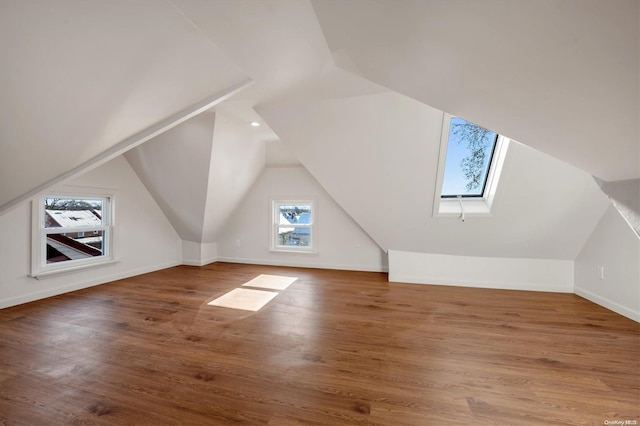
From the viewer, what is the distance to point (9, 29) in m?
1.11

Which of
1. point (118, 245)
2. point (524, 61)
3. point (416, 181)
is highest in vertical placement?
point (524, 61)

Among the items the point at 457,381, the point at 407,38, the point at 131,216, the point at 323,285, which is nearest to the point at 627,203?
the point at 407,38

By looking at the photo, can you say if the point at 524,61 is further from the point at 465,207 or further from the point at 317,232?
the point at 317,232

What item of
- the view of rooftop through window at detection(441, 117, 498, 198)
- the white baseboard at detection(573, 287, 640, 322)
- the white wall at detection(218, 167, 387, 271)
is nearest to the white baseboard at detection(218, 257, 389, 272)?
the white wall at detection(218, 167, 387, 271)

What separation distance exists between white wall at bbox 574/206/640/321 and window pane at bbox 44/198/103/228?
6.57 m

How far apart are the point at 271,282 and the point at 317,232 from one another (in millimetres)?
1388

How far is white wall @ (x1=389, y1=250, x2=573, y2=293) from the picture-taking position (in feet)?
11.5

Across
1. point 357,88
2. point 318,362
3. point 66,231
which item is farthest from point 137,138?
point 318,362

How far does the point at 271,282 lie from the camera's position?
154 inches

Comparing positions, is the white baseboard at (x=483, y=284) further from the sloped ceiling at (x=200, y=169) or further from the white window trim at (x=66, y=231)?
the white window trim at (x=66, y=231)

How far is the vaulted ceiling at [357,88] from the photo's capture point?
0.79m

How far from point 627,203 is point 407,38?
1222 mm

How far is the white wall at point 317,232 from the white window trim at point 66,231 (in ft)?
6.26

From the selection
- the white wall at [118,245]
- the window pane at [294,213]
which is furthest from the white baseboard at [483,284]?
the white wall at [118,245]
